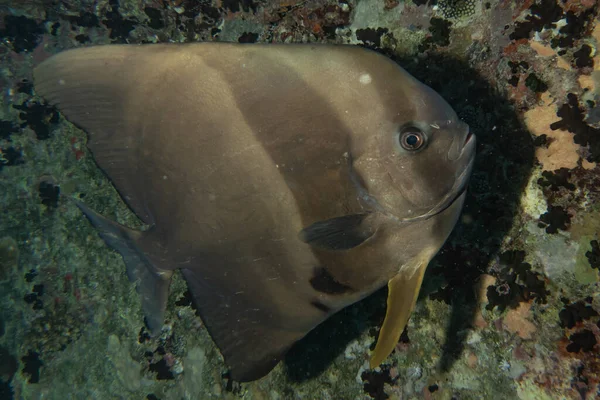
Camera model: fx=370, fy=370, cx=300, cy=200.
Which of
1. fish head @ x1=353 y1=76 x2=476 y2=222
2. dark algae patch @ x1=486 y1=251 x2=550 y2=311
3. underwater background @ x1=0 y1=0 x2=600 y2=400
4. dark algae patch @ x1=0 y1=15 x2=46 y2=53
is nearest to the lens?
fish head @ x1=353 y1=76 x2=476 y2=222

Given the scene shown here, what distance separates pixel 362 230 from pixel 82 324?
6555 mm

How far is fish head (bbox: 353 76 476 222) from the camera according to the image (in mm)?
1878

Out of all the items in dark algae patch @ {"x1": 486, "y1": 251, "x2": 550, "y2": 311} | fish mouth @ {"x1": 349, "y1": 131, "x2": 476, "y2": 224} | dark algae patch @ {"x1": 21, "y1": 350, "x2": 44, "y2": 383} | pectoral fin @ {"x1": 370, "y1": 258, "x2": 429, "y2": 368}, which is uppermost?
fish mouth @ {"x1": 349, "y1": 131, "x2": 476, "y2": 224}

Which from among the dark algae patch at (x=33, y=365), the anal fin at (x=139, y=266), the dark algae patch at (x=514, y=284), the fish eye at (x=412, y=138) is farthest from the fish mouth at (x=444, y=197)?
the dark algae patch at (x=33, y=365)

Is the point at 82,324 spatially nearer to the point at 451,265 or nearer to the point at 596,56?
the point at 451,265

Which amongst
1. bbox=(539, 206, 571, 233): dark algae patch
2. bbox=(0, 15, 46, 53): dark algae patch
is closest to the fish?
bbox=(539, 206, 571, 233): dark algae patch

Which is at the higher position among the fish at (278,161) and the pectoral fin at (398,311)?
the fish at (278,161)

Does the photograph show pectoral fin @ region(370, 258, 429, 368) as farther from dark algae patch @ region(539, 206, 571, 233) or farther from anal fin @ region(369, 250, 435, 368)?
A: dark algae patch @ region(539, 206, 571, 233)

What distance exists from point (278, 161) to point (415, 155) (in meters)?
0.74

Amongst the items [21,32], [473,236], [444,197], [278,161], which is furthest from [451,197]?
[21,32]

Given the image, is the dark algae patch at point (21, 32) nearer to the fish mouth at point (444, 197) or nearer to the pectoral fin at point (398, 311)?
the fish mouth at point (444, 197)

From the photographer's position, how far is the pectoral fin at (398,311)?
2.11 metres

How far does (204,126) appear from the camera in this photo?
2090 millimetres

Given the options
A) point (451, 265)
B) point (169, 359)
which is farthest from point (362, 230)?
point (169, 359)
